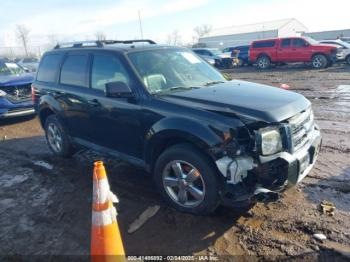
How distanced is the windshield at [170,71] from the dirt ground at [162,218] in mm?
1469

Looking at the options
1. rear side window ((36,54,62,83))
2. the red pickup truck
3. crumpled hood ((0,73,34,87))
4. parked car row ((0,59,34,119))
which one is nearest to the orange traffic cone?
rear side window ((36,54,62,83))

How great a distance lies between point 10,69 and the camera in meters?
10.3

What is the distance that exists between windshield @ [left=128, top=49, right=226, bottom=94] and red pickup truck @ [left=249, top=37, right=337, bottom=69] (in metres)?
16.4

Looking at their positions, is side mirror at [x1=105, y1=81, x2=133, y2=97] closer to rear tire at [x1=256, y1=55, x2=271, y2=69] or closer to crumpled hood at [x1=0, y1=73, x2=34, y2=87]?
crumpled hood at [x1=0, y1=73, x2=34, y2=87]

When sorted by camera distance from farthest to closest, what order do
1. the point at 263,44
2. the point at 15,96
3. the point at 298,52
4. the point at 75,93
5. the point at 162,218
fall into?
the point at 263,44
the point at 298,52
the point at 15,96
the point at 75,93
the point at 162,218

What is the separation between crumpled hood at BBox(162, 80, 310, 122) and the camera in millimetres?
3357

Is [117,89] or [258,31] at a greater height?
[117,89]

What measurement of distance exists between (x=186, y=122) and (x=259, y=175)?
924mm

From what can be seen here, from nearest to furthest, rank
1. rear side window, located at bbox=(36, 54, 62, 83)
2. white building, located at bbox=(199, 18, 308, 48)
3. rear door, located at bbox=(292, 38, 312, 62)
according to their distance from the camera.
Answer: rear side window, located at bbox=(36, 54, 62, 83) < rear door, located at bbox=(292, 38, 312, 62) < white building, located at bbox=(199, 18, 308, 48)

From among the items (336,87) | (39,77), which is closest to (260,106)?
(39,77)

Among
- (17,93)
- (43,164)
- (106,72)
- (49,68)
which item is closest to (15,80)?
(17,93)

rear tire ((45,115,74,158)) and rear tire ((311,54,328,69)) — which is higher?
rear tire ((45,115,74,158))

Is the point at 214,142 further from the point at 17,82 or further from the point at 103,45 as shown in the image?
the point at 17,82

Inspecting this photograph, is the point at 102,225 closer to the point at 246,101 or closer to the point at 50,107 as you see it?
the point at 246,101
